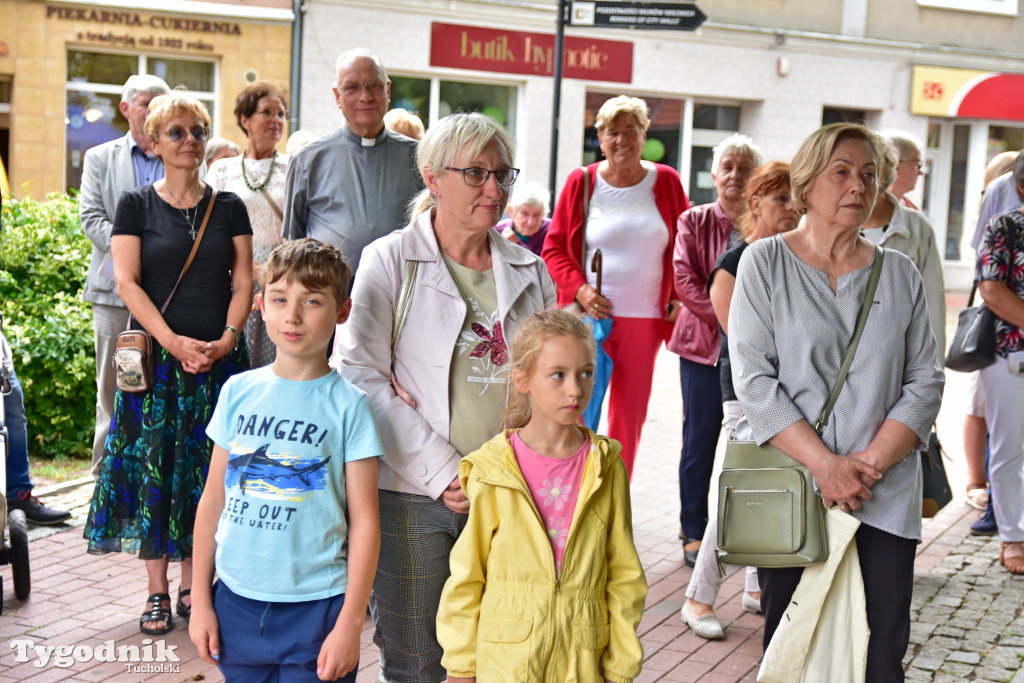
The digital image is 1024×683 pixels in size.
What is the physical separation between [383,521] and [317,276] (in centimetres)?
78

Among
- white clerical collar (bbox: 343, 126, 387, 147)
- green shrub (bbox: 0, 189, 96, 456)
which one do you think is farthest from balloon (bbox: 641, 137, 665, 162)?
white clerical collar (bbox: 343, 126, 387, 147)

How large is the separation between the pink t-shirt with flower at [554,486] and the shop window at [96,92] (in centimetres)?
1469

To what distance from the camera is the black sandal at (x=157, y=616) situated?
4816 mm

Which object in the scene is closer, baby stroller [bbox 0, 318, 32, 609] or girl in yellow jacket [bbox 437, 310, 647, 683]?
girl in yellow jacket [bbox 437, 310, 647, 683]

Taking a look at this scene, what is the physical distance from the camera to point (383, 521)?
132 inches

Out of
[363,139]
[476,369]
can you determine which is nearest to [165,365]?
[363,139]

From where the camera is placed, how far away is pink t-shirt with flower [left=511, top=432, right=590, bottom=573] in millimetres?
3037

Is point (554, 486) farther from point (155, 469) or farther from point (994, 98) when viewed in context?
point (994, 98)

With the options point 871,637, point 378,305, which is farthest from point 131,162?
point 871,637

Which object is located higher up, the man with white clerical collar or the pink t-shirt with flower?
the man with white clerical collar

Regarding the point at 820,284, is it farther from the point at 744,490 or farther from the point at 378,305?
the point at 378,305

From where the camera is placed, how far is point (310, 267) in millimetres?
3043

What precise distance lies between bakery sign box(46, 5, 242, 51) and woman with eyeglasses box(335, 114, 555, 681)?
14.4m

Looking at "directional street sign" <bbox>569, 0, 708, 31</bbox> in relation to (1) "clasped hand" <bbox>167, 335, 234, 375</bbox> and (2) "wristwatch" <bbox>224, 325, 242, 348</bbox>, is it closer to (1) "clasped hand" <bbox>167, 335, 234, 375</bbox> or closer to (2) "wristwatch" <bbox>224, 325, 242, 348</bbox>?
(2) "wristwatch" <bbox>224, 325, 242, 348</bbox>
